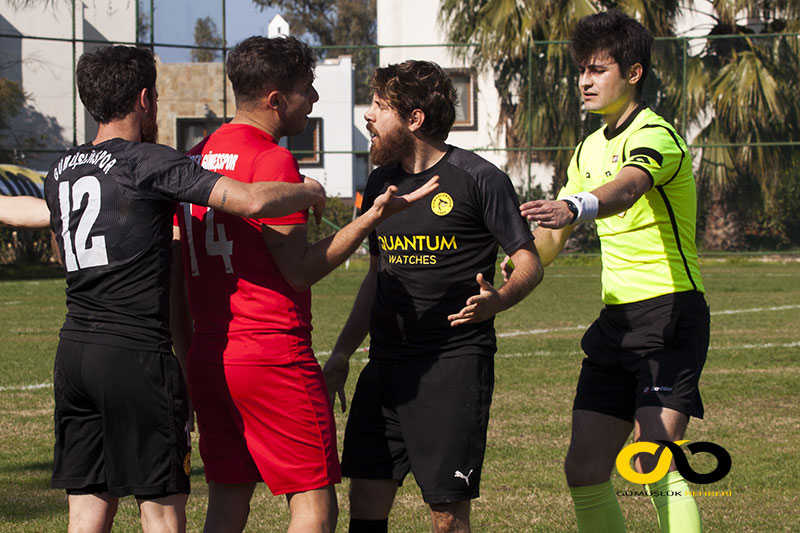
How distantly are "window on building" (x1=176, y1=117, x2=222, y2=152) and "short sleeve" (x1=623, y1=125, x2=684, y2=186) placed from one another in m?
23.5

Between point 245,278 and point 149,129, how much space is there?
2.15 ft

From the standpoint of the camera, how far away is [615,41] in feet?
14.4

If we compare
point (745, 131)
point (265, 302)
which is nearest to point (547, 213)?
point (265, 302)

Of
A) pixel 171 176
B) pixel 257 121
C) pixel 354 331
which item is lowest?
pixel 354 331

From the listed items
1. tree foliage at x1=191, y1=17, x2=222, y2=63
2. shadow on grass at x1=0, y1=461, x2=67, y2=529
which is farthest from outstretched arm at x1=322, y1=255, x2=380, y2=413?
tree foliage at x1=191, y1=17, x2=222, y2=63

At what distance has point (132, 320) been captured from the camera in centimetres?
365

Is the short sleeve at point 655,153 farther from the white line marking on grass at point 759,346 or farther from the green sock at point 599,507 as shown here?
the white line marking on grass at point 759,346

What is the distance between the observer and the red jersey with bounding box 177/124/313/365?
3.72 m

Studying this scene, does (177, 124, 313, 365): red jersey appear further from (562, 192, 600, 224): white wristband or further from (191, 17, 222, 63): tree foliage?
(191, 17, 222, 63): tree foliage

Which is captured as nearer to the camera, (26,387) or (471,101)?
(26,387)

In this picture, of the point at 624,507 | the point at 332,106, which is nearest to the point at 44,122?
the point at 332,106

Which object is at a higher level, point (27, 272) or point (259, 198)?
point (259, 198)

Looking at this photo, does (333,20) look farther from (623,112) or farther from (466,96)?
(623,112)

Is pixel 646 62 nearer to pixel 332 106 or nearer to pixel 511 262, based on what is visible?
pixel 511 262
